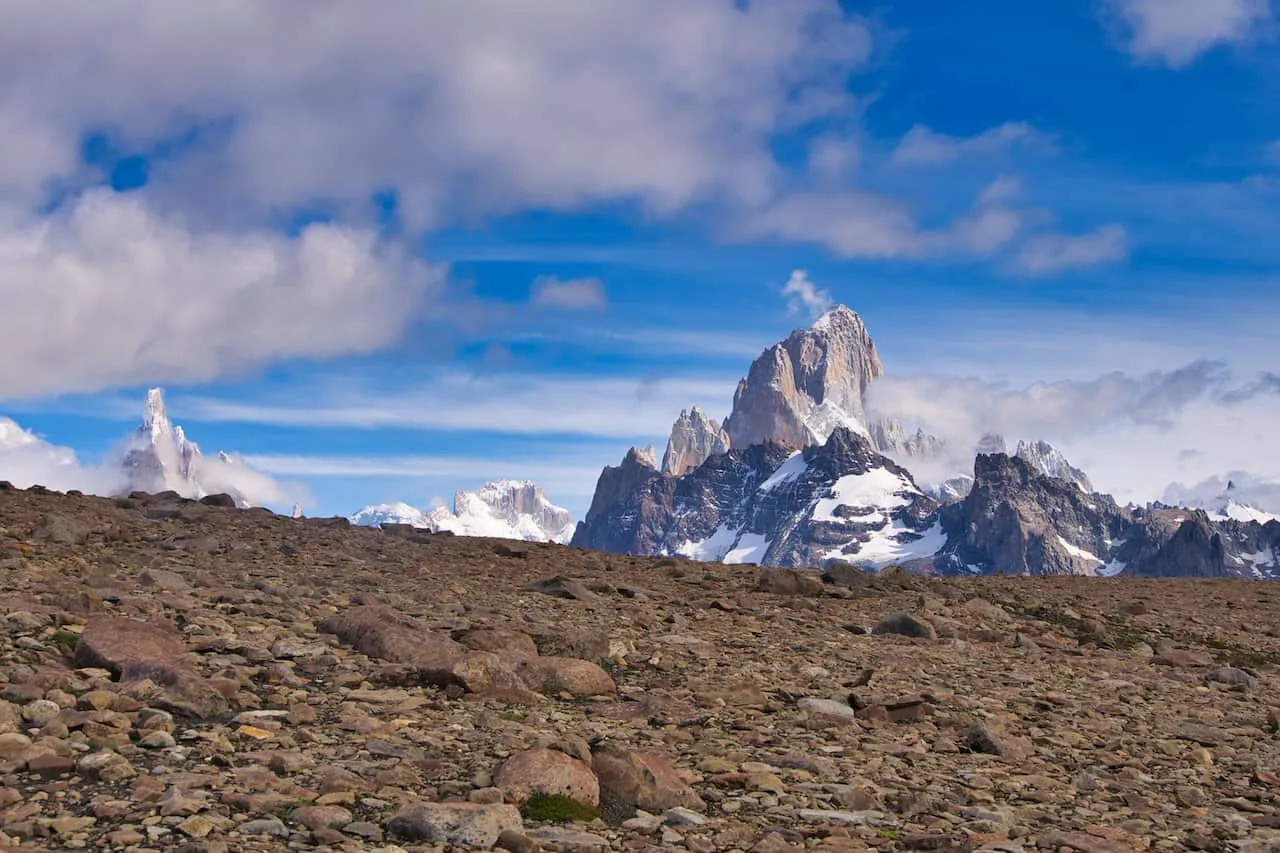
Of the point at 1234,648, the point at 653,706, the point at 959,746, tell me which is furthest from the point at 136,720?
the point at 1234,648

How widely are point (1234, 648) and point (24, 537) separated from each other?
30.5m

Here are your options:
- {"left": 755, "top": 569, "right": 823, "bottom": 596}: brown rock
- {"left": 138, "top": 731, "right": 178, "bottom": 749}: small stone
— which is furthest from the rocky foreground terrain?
{"left": 755, "top": 569, "right": 823, "bottom": 596}: brown rock

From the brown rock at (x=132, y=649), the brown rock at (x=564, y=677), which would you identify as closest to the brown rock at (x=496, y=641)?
the brown rock at (x=564, y=677)

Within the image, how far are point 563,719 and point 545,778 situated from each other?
3434mm

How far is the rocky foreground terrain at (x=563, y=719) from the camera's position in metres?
10.6

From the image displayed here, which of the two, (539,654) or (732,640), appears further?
(732,640)

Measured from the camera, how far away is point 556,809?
36.5ft

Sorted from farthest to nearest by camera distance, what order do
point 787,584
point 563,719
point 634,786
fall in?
point 787,584, point 563,719, point 634,786

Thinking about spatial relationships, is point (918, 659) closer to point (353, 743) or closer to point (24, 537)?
point (353, 743)

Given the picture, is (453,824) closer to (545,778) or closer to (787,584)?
(545,778)

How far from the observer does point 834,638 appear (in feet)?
78.8

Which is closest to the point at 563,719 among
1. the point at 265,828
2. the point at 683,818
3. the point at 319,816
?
the point at 683,818

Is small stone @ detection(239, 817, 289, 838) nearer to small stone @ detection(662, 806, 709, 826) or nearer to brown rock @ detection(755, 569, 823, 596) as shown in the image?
small stone @ detection(662, 806, 709, 826)

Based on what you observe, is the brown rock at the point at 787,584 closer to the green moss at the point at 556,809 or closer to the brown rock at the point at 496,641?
the brown rock at the point at 496,641
